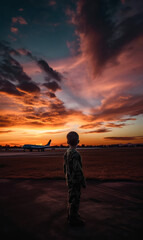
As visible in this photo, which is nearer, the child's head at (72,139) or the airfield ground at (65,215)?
the airfield ground at (65,215)

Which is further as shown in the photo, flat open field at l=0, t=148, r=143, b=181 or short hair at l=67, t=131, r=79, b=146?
flat open field at l=0, t=148, r=143, b=181

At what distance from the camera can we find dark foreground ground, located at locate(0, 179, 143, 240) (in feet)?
9.29

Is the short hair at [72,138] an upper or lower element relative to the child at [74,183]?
upper

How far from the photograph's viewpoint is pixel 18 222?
3.37 meters

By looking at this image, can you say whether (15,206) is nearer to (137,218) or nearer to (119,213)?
(119,213)

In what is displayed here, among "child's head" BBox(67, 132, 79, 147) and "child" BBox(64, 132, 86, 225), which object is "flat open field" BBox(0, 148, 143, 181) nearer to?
"child" BBox(64, 132, 86, 225)

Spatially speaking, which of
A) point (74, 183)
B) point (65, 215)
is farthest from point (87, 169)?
point (74, 183)

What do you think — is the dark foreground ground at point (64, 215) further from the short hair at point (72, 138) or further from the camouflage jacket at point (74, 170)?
the short hair at point (72, 138)

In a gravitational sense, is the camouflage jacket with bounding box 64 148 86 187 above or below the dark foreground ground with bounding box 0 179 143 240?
above

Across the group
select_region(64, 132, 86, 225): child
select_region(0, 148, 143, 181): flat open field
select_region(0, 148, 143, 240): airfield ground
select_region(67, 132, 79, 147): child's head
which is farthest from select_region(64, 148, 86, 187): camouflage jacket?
select_region(0, 148, 143, 181): flat open field

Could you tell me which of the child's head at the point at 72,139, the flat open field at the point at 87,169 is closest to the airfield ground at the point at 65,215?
the child's head at the point at 72,139

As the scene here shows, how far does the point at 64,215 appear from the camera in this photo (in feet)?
11.9

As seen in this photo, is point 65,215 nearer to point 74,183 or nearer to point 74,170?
point 74,183

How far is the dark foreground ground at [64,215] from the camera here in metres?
2.83
